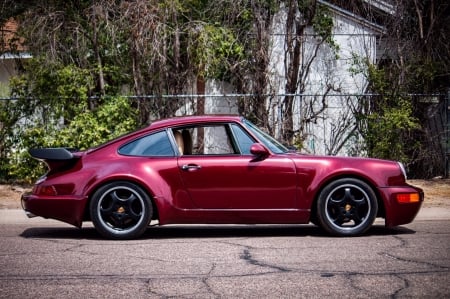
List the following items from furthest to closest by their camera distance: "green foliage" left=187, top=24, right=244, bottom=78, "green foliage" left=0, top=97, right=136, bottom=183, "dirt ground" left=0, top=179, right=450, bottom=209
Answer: "green foliage" left=187, top=24, right=244, bottom=78
"green foliage" left=0, top=97, right=136, bottom=183
"dirt ground" left=0, top=179, right=450, bottom=209

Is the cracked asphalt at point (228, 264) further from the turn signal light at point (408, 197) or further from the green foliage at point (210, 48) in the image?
the green foliage at point (210, 48)

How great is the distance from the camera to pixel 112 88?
50.0ft

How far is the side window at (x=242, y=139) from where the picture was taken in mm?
8820

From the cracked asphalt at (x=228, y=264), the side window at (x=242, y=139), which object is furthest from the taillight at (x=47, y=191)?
the side window at (x=242, y=139)

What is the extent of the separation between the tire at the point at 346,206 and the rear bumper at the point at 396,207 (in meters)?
0.13

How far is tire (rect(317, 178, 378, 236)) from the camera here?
860 cm

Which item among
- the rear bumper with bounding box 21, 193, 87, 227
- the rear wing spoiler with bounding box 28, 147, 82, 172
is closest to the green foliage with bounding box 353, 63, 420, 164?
the rear wing spoiler with bounding box 28, 147, 82, 172

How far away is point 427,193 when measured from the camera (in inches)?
531

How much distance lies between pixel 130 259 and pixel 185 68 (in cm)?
855

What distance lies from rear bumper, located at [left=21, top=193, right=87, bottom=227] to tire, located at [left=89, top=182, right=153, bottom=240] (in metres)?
0.15

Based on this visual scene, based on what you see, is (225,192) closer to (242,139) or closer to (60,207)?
(242,139)

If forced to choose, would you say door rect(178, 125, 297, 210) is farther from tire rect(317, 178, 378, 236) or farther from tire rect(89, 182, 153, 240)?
tire rect(89, 182, 153, 240)

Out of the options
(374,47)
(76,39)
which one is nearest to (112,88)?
(76,39)

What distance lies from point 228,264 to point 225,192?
1648 mm
